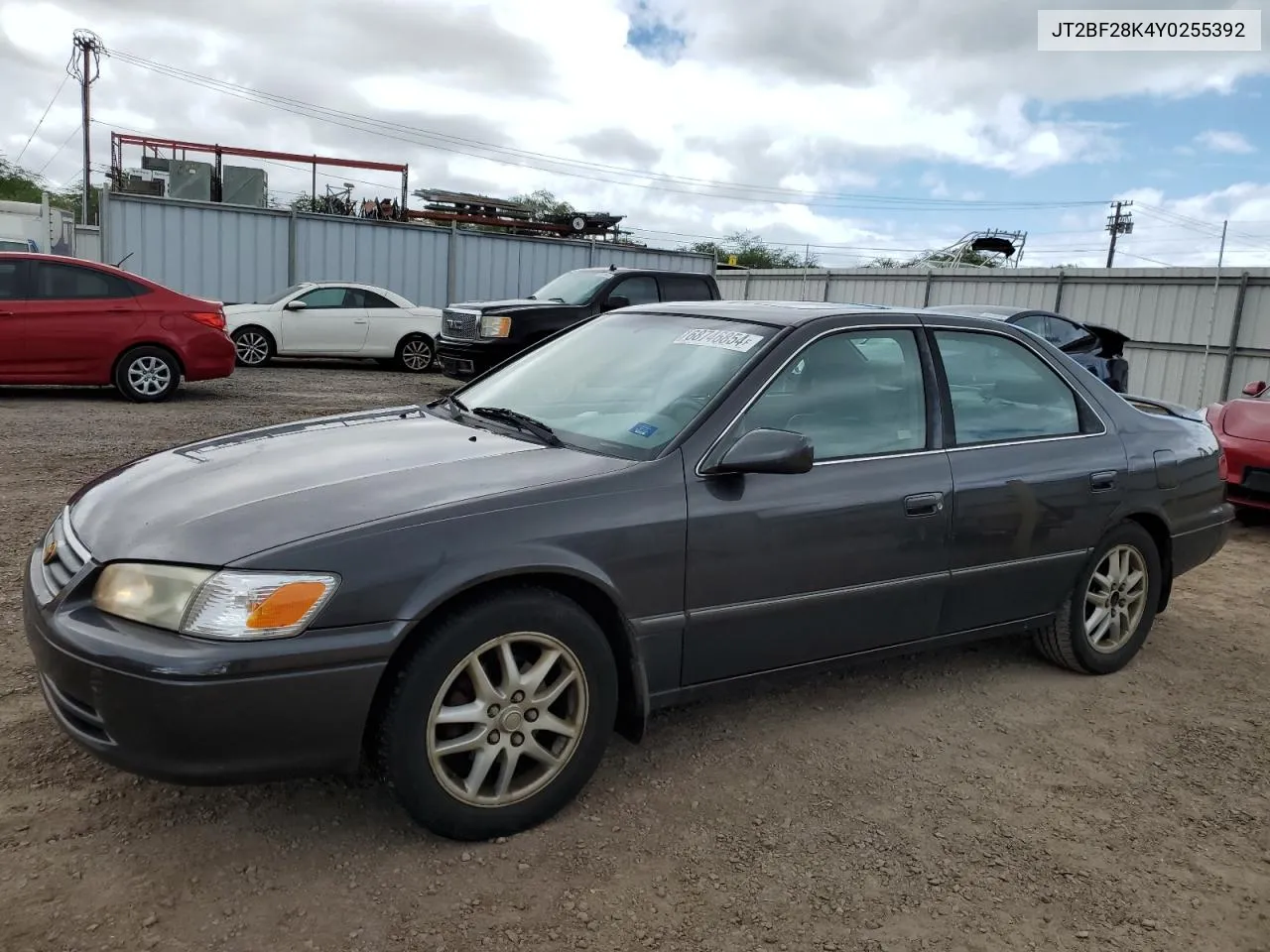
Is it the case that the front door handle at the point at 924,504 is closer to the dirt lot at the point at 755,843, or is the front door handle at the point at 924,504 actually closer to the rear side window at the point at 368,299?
the dirt lot at the point at 755,843

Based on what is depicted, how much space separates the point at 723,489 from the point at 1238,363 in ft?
43.7

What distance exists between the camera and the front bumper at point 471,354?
11.3 metres

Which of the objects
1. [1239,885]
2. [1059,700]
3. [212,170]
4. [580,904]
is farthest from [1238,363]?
[212,170]

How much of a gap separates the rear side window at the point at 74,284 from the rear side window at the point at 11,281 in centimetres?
15

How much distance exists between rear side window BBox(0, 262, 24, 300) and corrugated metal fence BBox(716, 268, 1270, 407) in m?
14.4

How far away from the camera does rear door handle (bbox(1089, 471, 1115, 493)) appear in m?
4.06

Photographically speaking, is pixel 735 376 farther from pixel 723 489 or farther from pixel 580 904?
pixel 580 904

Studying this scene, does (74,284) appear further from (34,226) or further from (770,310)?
(34,226)

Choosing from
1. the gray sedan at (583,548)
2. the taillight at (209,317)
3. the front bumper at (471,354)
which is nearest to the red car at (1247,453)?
the gray sedan at (583,548)

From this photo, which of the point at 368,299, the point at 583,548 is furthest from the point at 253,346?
the point at 583,548

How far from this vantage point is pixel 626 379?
11.8 ft

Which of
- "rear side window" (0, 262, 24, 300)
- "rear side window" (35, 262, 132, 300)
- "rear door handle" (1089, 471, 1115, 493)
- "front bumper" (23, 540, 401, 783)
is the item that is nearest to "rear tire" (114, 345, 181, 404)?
"rear side window" (35, 262, 132, 300)

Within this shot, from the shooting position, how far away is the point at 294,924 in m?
2.40

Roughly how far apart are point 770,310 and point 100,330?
905cm
